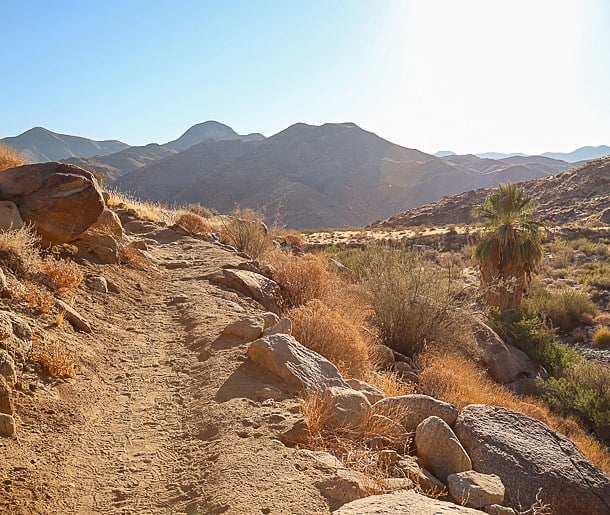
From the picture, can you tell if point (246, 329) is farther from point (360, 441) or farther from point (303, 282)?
point (303, 282)

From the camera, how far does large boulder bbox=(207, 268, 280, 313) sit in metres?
7.77

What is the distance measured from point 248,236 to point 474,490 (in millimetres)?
10226

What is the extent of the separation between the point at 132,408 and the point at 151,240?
8376 millimetres

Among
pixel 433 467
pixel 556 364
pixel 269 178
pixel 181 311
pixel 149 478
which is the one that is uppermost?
pixel 269 178

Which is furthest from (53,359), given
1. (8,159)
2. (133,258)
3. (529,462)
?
(8,159)

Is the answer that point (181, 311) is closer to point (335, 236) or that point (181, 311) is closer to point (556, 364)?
point (556, 364)

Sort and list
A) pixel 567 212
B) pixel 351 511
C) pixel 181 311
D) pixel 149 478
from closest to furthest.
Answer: pixel 351 511
pixel 149 478
pixel 181 311
pixel 567 212

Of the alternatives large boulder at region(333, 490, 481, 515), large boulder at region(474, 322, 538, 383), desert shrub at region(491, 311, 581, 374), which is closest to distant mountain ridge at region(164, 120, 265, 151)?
desert shrub at region(491, 311, 581, 374)

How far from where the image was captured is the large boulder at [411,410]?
4039mm

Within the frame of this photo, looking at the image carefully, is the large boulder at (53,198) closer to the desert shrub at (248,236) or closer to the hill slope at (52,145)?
the desert shrub at (248,236)

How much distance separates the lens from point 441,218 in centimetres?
5331

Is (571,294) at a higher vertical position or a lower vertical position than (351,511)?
lower

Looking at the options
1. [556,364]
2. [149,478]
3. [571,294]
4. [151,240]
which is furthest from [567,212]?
[149,478]

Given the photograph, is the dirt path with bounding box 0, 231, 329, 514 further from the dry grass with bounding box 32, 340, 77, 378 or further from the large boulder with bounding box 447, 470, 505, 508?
the large boulder with bounding box 447, 470, 505, 508
